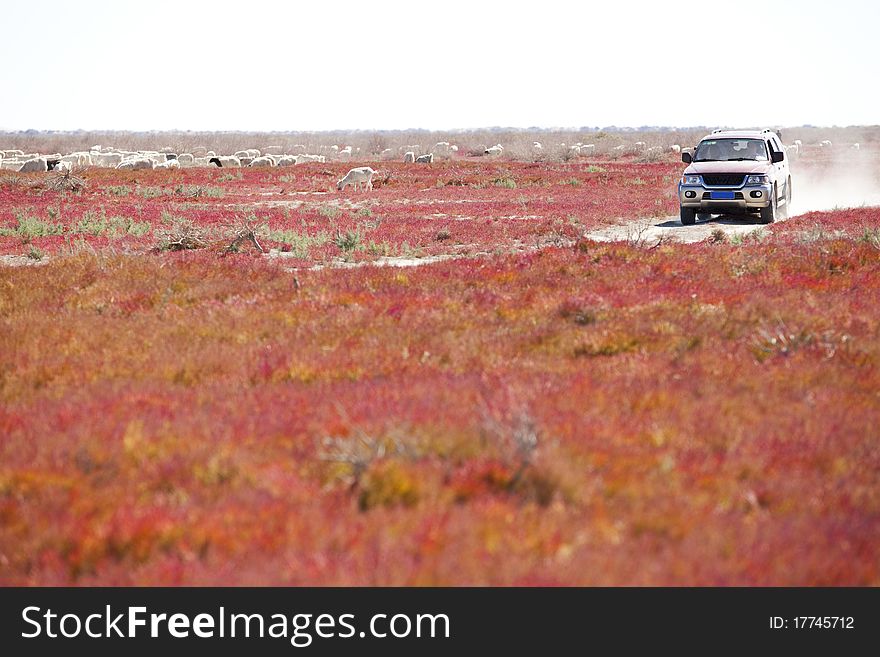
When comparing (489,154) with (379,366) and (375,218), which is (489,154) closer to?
(375,218)

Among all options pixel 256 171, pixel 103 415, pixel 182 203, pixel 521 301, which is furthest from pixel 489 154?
pixel 103 415

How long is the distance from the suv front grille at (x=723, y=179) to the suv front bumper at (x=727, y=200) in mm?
132

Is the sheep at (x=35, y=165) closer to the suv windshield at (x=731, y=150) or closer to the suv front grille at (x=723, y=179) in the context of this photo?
the suv windshield at (x=731, y=150)

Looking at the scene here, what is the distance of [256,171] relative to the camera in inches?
2151

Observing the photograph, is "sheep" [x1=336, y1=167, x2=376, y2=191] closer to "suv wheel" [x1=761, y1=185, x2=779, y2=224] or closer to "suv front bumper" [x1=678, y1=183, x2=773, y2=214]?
"suv front bumper" [x1=678, y1=183, x2=773, y2=214]

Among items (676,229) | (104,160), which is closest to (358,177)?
(676,229)

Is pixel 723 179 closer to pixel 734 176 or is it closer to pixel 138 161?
pixel 734 176

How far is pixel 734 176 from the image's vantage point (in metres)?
21.3

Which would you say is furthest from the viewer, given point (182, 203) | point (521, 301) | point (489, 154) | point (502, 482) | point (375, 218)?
point (489, 154)

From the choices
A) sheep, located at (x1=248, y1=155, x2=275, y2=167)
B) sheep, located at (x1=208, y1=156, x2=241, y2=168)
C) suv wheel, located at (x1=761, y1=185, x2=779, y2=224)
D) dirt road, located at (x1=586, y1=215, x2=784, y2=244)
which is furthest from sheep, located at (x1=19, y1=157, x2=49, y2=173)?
suv wheel, located at (x1=761, y1=185, x2=779, y2=224)

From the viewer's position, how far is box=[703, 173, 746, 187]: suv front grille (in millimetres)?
21250
